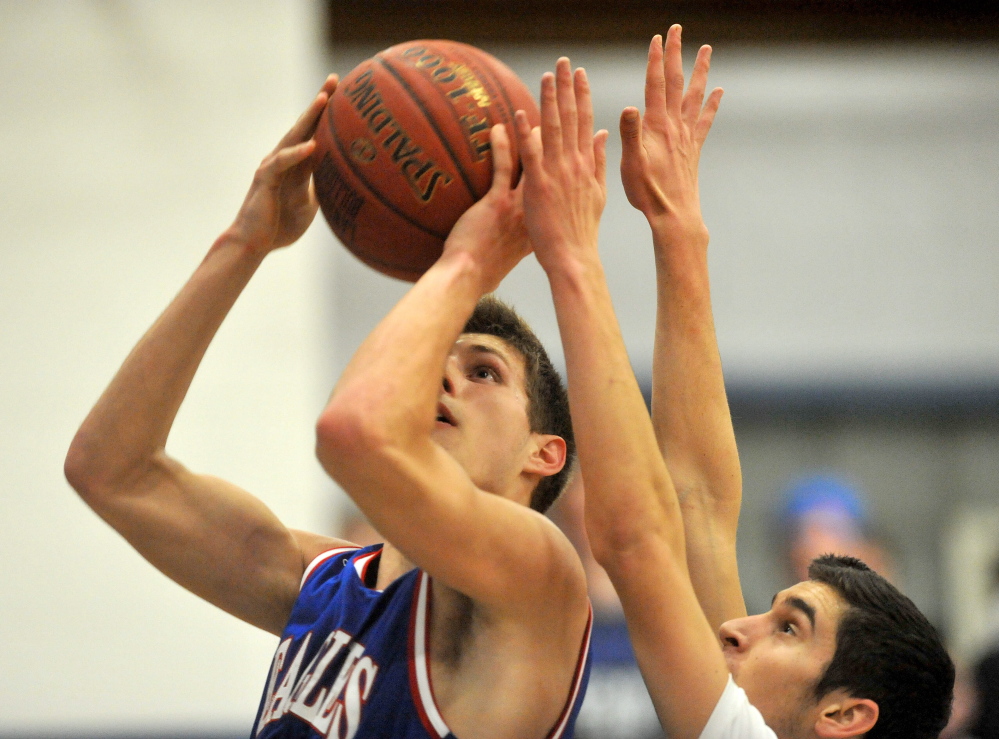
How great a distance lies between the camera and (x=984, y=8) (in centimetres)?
813

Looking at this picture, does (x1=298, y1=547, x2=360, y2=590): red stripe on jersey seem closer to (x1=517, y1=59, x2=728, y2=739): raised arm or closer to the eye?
the eye

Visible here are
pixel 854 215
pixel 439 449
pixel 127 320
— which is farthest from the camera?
pixel 854 215

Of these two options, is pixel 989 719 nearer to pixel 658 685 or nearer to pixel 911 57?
pixel 658 685

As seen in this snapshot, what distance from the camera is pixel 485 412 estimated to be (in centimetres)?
216

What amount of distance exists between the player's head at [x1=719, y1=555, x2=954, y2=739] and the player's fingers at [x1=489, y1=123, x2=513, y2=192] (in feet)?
3.50

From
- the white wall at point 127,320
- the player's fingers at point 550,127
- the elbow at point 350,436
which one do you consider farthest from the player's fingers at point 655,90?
the white wall at point 127,320

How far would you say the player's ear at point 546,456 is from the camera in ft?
7.37

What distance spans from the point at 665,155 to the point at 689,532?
835mm

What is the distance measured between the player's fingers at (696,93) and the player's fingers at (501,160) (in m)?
0.68

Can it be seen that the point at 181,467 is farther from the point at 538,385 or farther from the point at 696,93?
A: the point at 696,93

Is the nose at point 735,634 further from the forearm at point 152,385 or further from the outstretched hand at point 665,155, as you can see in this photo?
the forearm at point 152,385

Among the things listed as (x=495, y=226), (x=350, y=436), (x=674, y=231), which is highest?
(x=495, y=226)

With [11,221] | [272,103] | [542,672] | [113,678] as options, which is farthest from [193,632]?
[542,672]

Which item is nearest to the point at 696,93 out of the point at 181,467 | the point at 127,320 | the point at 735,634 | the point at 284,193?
the point at 284,193
